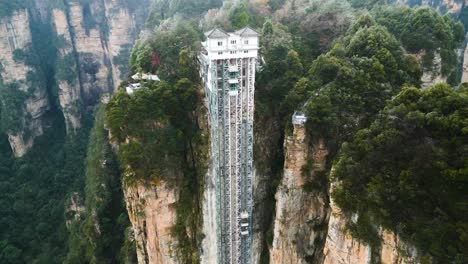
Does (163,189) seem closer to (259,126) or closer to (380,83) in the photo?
(259,126)

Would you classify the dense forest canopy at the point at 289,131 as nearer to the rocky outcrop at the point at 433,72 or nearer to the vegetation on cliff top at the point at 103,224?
the vegetation on cliff top at the point at 103,224

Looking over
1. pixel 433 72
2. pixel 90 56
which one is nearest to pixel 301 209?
pixel 433 72

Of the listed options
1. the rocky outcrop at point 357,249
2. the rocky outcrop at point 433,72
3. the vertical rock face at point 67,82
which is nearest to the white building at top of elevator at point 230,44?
the rocky outcrop at point 357,249

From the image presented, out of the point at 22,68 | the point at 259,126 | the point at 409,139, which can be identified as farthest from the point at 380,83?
the point at 22,68

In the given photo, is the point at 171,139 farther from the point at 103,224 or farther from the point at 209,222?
the point at 103,224

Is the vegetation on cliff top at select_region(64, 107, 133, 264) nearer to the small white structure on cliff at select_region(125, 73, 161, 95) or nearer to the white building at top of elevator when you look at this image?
the small white structure on cliff at select_region(125, 73, 161, 95)

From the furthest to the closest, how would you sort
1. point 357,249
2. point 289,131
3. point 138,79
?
point 138,79
point 289,131
point 357,249
